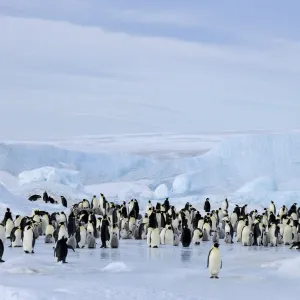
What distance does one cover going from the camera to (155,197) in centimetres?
3306

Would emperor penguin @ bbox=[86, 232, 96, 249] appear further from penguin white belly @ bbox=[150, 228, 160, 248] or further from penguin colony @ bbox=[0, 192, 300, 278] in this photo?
penguin white belly @ bbox=[150, 228, 160, 248]

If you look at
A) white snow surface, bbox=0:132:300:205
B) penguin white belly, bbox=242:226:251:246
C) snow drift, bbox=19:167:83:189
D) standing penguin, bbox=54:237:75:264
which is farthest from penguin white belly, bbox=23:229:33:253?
snow drift, bbox=19:167:83:189

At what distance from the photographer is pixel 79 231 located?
647 inches

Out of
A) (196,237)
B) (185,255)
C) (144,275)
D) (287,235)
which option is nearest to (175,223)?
(196,237)

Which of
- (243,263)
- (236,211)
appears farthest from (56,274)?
(236,211)

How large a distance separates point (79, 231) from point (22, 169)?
76.4ft

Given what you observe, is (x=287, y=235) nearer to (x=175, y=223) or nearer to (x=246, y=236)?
(x=246, y=236)

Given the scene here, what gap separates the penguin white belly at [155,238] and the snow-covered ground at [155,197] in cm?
22

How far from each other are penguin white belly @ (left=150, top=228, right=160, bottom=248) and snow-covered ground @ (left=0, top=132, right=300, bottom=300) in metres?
0.22

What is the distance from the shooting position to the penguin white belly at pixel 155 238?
683 inches

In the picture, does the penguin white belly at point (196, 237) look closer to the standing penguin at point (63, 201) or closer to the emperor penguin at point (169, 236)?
the emperor penguin at point (169, 236)

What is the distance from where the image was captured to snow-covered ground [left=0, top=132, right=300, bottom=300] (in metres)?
10.5

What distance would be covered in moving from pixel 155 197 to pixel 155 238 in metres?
15.6

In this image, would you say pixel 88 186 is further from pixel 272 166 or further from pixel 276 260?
pixel 276 260
